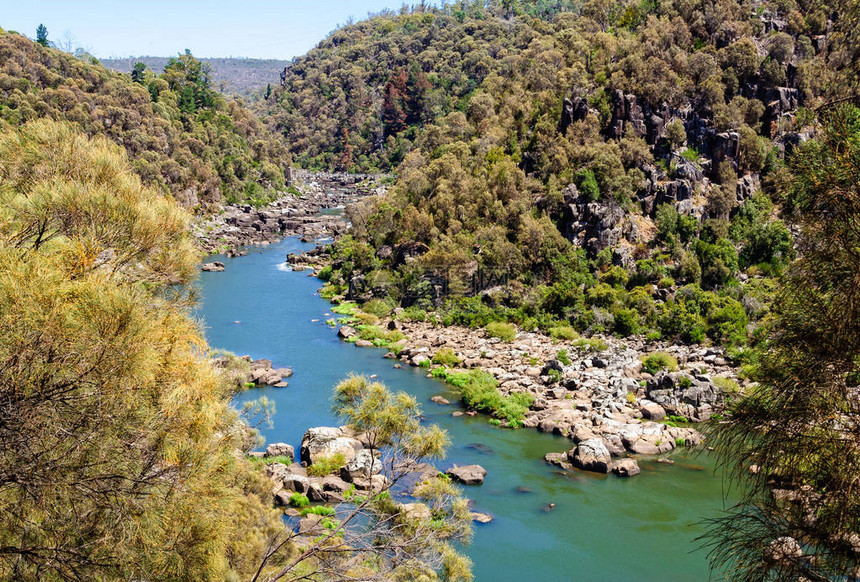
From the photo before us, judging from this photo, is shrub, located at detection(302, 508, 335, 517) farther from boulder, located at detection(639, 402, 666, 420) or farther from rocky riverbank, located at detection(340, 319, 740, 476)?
boulder, located at detection(639, 402, 666, 420)

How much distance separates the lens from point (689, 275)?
1567 inches

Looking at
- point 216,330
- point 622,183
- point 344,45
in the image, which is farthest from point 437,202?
point 344,45

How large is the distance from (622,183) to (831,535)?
130 ft

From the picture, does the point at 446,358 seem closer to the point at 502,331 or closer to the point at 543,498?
the point at 502,331

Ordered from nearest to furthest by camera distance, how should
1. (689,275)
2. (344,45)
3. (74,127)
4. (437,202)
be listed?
(74,127), (689,275), (437,202), (344,45)

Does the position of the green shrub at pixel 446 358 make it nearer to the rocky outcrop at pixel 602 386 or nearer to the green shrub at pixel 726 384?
the rocky outcrop at pixel 602 386

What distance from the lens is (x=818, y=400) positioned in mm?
6238

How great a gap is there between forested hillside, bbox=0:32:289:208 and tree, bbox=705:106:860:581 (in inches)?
2523

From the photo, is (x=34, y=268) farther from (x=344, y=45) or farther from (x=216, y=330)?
(x=344, y=45)

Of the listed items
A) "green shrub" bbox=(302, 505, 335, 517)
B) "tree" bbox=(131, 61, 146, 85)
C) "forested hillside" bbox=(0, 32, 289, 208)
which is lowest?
"green shrub" bbox=(302, 505, 335, 517)

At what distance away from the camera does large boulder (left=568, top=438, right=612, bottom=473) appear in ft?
79.2

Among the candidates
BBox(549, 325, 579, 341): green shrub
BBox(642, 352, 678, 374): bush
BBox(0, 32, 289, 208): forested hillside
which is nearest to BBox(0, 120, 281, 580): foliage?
BBox(642, 352, 678, 374): bush

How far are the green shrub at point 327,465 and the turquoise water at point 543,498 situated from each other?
3316mm

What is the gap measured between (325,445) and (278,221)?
199 feet
